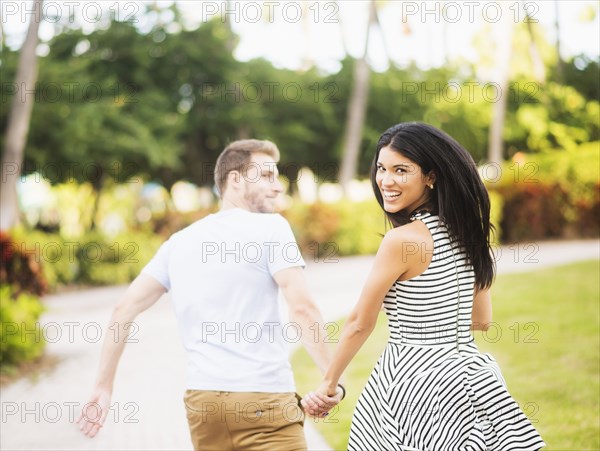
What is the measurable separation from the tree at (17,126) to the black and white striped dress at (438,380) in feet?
48.0

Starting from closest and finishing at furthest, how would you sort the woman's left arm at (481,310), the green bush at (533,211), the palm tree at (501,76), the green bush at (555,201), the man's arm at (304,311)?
the man's arm at (304,311), the woman's left arm at (481,310), the green bush at (555,201), the green bush at (533,211), the palm tree at (501,76)

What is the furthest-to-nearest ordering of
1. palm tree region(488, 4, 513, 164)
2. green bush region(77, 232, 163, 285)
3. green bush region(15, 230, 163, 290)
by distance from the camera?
palm tree region(488, 4, 513, 164) < green bush region(77, 232, 163, 285) < green bush region(15, 230, 163, 290)

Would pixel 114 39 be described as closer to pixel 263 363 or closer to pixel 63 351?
pixel 63 351

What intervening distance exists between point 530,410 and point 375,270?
4.49 metres

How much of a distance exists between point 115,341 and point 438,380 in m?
1.33

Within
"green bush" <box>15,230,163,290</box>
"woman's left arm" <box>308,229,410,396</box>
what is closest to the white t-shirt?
"woman's left arm" <box>308,229,410,396</box>

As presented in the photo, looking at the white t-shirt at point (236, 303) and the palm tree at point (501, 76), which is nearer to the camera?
the white t-shirt at point (236, 303)

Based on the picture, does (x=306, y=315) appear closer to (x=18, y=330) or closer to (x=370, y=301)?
(x=370, y=301)

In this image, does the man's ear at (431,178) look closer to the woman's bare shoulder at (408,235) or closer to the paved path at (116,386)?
the woman's bare shoulder at (408,235)

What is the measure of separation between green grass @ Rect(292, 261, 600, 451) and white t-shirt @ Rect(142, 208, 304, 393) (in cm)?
322

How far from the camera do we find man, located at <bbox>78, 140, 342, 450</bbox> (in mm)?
3053

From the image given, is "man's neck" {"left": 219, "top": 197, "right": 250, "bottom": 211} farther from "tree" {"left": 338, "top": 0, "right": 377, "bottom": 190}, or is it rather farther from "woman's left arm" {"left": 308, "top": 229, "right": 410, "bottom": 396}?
"tree" {"left": 338, "top": 0, "right": 377, "bottom": 190}

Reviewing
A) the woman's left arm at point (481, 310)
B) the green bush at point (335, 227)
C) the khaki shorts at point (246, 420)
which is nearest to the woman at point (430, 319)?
the khaki shorts at point (246, 420)

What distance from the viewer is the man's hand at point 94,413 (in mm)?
3391
